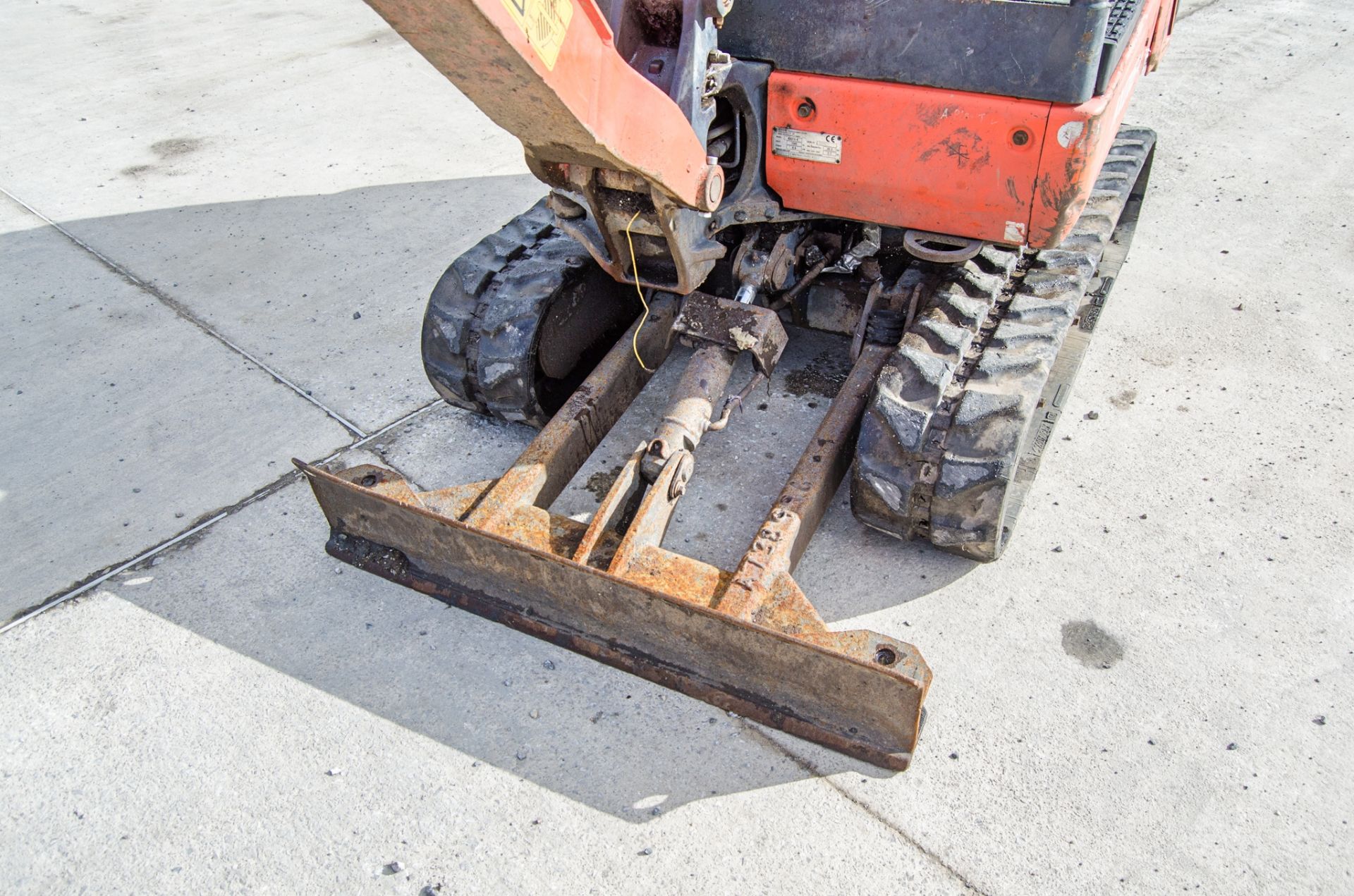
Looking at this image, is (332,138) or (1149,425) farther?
(332,138)

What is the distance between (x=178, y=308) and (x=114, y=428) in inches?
43.6

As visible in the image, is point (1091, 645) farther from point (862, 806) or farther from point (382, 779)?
point (382, 779)

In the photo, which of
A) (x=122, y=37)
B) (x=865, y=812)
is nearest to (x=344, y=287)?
(x=865, y=812)

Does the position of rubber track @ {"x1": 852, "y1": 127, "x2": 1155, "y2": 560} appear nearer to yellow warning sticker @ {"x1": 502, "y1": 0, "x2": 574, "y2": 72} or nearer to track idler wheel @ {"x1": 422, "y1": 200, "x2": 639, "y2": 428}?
track idler wheel @ {"x1": 422, "y1": 200, "x2": 639, "y2": 428}

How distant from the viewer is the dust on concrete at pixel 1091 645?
3.37 metres

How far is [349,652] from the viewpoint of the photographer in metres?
3.49

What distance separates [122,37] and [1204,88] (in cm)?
953

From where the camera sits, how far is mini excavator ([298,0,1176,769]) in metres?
2.98

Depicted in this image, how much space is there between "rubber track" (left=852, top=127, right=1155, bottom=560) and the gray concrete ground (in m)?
0.26

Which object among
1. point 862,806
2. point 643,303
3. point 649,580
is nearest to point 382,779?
point 649,580

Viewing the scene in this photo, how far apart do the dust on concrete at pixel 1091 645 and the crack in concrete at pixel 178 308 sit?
9.90ft

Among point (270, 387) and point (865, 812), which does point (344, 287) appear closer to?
point (270, 387)

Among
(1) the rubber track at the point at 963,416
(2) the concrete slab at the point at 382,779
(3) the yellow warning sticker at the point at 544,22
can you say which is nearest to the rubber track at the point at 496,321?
(2) the concrete slab at the point at 382,779

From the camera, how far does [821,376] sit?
4652 millimetres
